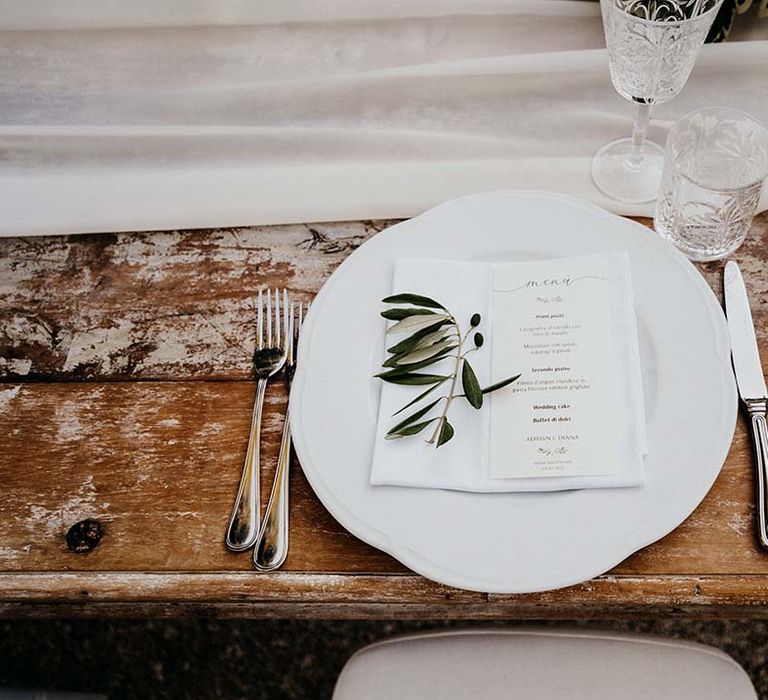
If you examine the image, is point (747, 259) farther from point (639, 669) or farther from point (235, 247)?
point (235, 247)

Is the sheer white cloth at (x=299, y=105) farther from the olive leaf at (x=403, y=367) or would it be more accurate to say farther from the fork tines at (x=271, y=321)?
the olive leaf at (x=403, y=367)

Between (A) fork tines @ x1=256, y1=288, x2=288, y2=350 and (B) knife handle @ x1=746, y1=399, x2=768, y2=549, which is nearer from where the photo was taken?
(B) knife handle @ x1=746, y1=399, x2=768, y2=549

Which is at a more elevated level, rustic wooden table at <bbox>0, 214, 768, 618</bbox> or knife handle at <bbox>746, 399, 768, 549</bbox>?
knife handle at <bbox>746, 399, 768, 549</bbox>

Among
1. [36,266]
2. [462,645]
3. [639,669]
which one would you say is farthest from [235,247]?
[639,669]

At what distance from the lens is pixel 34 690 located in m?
1.14

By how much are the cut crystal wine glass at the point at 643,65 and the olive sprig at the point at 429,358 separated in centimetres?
29

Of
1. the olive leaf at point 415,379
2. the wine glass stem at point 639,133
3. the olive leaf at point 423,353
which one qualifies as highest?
the wine glass stem at point 639,133

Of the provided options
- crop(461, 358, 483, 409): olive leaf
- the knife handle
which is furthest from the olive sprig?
the knife handle

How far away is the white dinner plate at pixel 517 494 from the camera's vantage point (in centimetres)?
67

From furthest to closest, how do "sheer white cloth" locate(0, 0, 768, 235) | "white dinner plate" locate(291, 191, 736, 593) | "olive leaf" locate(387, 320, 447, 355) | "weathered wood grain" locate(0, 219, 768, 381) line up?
"sheer white cloth" locate(0, 0, 768, 235) < "weathered wood grain" locate(0, 219, 768, 381) < "olive leaf" locate(387, 320, 447, 355) < "white dinner plate" locate(291, 191, 736, 593)

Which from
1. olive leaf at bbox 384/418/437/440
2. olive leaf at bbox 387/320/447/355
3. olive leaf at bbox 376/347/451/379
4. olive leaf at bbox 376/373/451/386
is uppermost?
olive leaf at bbox 387/320/447/355

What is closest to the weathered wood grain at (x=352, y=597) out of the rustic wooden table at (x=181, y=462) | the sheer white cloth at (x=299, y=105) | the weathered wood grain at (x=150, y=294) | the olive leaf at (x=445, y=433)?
the rustic wooden table at (x=181, y=462)

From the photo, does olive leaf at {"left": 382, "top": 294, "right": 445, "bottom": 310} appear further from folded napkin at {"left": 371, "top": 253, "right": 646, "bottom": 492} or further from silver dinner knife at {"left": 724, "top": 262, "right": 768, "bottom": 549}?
silver dinner knife at {"left": 724, "top": 262, "right": 768, "bottom": 549}

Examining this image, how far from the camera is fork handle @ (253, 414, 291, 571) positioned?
2.38 feet
